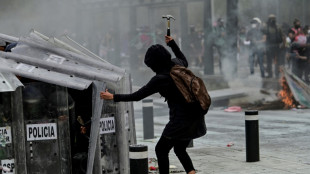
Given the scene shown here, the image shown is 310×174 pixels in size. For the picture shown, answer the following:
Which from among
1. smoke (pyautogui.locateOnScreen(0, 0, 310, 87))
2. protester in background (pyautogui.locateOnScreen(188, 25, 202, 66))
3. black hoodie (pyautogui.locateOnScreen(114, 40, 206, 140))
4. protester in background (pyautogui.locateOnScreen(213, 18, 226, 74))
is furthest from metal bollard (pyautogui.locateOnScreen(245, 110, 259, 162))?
protester in background (pyautogui.locateOnScreen(188, 25, 202, 66))

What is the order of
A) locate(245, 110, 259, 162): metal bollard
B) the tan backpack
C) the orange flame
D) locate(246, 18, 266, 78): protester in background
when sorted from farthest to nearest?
locate(246, 18, 266, 78): protester in background < the orange flame < locate(245, 110, 259, 162): metal bollard < the tan backpack

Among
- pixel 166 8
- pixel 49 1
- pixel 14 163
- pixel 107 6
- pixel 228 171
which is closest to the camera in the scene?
pixel 14 163

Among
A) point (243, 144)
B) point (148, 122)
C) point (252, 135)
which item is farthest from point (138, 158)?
point (148, 122)

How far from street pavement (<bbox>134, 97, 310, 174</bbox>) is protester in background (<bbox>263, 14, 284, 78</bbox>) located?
525 centimetres

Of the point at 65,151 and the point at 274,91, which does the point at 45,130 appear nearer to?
the point at 65,151

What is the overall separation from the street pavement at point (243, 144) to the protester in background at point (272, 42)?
5247 mm

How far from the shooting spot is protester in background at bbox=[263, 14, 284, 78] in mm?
21062

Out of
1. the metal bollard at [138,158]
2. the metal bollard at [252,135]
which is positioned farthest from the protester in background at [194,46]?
the metal bollard at [138,158]

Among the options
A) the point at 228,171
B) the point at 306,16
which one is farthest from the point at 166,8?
the point at 228,171

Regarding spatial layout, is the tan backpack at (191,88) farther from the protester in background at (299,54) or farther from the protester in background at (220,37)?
the protester in background at (220,37)

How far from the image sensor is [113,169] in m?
7.30

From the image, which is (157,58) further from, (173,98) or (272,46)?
(272,46)

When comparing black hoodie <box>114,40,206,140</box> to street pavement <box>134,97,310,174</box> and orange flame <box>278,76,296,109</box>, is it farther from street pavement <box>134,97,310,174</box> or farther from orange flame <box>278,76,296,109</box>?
orange flame <box>278,76,296,109</box>

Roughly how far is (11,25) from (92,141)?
51.8 feet
